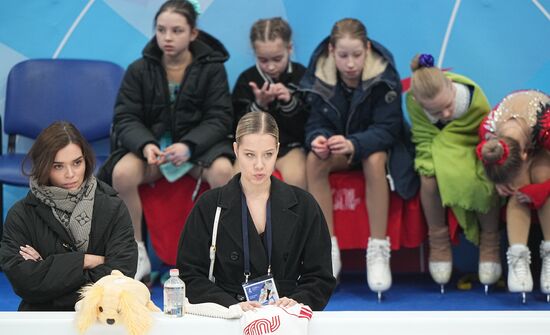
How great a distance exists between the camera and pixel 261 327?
2.72 m

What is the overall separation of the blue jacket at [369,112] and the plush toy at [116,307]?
7.81 feet

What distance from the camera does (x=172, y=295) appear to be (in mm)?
2791

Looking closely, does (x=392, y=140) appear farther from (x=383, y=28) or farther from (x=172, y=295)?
(x=172, y=295)

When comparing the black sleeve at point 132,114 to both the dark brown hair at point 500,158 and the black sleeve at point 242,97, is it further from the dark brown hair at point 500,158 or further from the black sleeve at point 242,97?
the dark brown hair at point 500,158

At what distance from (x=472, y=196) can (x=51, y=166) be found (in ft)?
7.67

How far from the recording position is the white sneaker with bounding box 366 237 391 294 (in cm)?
485

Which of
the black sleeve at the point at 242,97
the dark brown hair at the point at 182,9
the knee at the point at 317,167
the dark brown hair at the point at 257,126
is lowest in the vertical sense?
the knee at the point at 317,167

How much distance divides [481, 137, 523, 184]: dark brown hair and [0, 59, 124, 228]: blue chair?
2.34 metres

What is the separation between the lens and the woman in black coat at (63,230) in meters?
3.31

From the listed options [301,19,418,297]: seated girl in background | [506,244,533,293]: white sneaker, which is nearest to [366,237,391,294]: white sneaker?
[301,19,418,297]: seated girl in background

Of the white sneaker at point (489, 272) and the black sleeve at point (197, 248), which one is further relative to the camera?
the white sneaker at point (489, 272)

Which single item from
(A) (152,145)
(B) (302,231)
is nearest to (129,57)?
(A) (152,145)

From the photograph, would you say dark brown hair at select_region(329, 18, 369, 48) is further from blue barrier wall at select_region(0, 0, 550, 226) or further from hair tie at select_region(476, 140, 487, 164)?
hair tie at select_region(476, 140, 487, 164)

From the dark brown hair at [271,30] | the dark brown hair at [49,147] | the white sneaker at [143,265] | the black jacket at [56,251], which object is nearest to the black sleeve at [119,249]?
the black jacket at [56,251]
